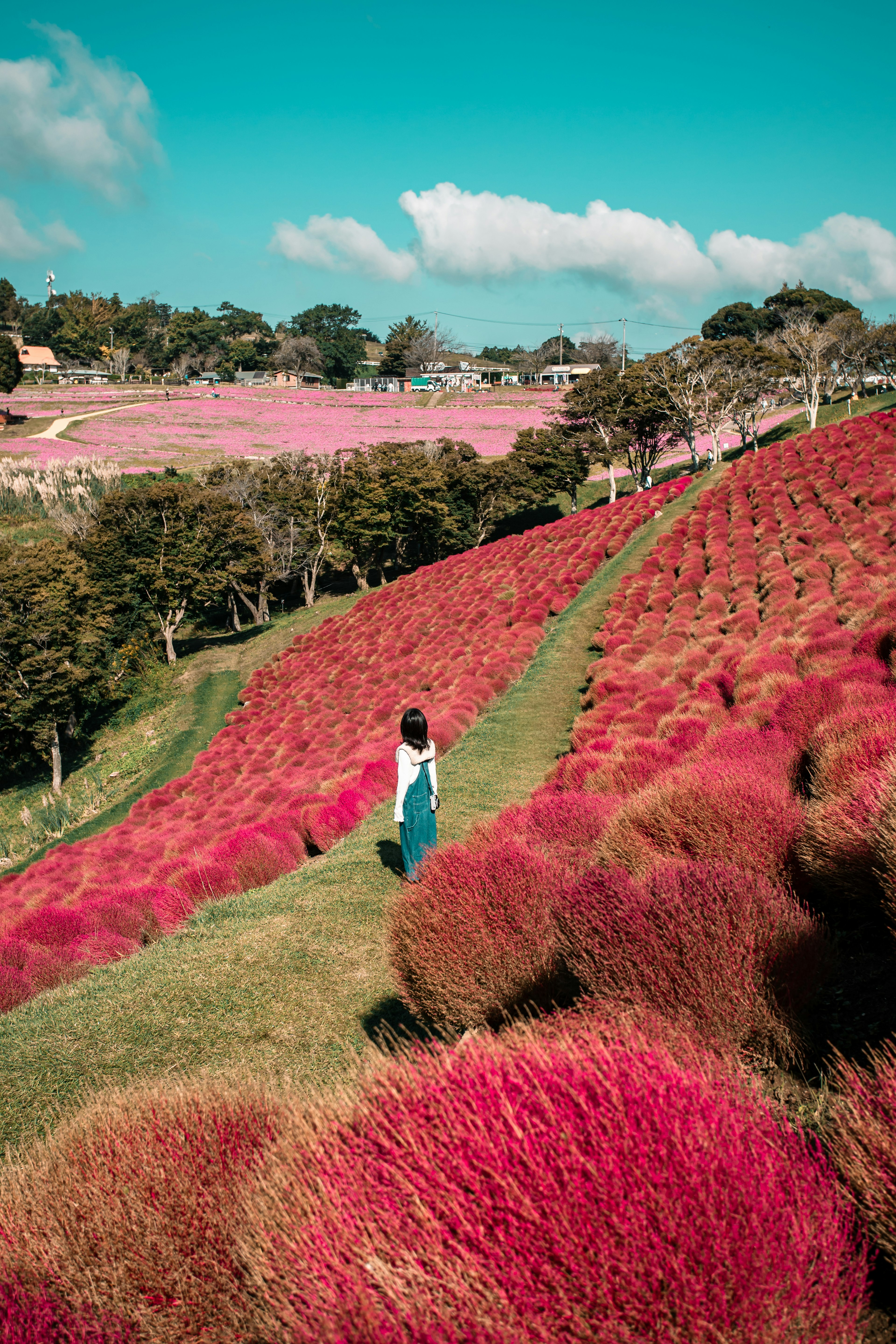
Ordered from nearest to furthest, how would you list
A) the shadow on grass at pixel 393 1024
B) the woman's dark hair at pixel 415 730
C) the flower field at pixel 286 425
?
the shadow on grass at pixel 393 1024 < the woman's dark hair at pixel 415 730 < the flower field at pixel 286 425

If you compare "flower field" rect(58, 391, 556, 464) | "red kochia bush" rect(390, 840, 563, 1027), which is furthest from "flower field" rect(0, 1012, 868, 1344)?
"flower field" rect(58, 391, 556, 464)

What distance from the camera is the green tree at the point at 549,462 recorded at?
55.5m

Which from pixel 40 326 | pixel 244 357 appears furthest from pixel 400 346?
pixel 40 326

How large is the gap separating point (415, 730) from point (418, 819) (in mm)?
987

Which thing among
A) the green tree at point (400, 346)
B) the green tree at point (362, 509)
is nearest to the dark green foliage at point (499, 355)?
the green tree at point (400, 346)

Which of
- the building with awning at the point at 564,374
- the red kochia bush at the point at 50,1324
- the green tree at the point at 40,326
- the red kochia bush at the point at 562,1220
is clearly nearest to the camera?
the red kochia bush at the point at 562,1220

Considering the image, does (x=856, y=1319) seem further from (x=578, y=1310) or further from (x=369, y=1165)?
(x=369, y=1165)

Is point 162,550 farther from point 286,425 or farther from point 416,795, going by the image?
point 286,425

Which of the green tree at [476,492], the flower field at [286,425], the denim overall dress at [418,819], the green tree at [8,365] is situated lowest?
the denim overall dress at [418,819]

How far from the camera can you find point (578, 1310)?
1.91m

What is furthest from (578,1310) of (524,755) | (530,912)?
(524,755)

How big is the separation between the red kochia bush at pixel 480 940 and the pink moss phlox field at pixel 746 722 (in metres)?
0.02

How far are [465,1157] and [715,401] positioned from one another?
177 ft

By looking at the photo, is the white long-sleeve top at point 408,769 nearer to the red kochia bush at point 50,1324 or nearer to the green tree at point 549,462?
the red kochia bush at point 50,1324
